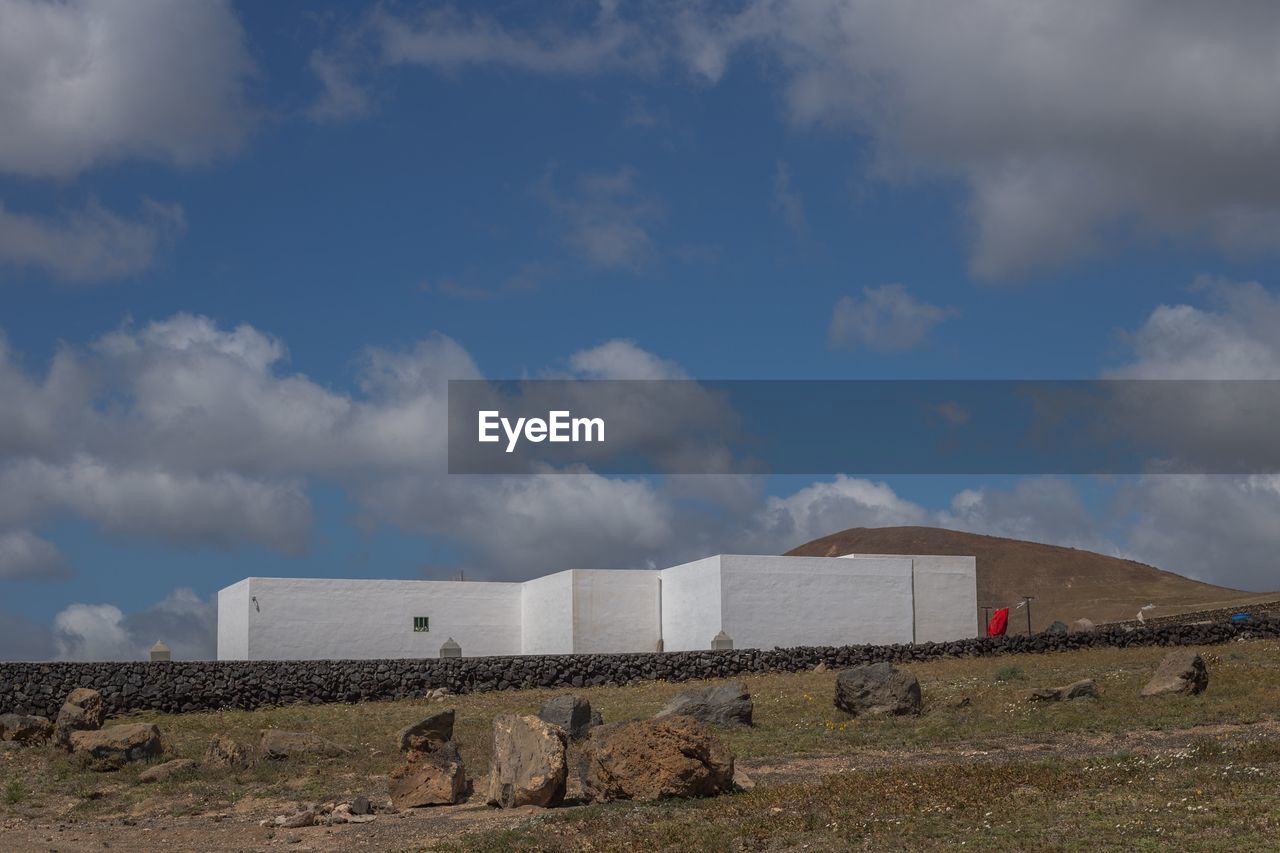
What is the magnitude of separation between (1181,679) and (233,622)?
34457 millimetres

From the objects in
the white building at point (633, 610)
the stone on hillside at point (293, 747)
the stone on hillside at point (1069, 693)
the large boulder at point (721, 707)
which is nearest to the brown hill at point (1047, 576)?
the white building at point (633, 610)

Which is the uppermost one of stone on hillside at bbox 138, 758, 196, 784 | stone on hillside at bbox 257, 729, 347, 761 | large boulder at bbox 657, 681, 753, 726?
large boulder at bbox 657, 681, 753, 726

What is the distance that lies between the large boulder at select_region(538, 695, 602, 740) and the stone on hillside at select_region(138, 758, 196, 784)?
5.77m

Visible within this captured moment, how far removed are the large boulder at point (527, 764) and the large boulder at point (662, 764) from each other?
0.51m

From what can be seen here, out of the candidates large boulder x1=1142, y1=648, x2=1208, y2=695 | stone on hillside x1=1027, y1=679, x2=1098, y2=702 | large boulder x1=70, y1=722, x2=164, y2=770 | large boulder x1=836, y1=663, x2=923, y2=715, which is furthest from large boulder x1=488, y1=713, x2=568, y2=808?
large boulder x1=1142, y1=648, x2=1208, y2=695

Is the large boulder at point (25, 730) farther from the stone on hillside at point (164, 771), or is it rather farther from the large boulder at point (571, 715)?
the large boulder at point (571, 715)

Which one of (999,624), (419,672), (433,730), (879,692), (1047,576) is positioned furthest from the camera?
(1047,576)

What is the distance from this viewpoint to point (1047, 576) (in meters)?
106

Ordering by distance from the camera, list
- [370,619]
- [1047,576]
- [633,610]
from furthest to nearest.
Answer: [1047,576]
[633,610]
[370,619]

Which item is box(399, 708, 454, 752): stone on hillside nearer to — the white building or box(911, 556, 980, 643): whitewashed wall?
the white building

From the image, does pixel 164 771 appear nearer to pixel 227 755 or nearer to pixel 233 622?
pixel 227 755

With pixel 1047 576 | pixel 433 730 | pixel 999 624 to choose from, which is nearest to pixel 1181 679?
pixel 433 730

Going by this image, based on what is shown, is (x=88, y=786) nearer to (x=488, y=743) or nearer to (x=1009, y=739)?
(x=488, y=743)

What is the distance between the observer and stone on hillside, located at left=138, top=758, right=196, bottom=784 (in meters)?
19.7
